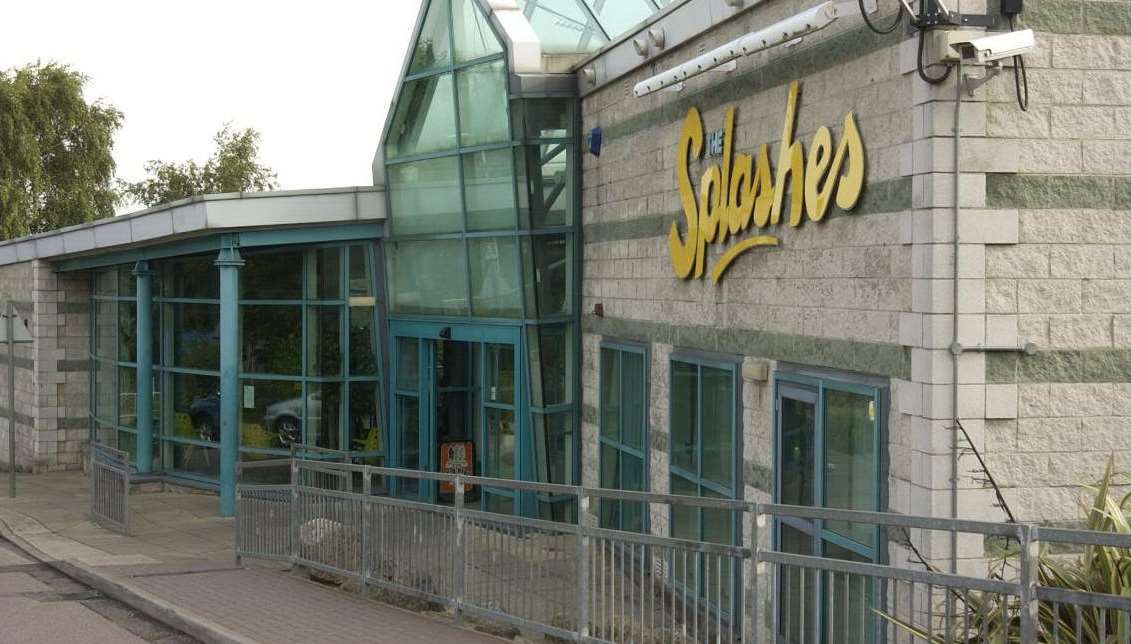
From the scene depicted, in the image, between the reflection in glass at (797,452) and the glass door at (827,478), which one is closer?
the glass door at (827,478)

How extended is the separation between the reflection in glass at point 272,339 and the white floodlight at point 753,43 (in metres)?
9.03

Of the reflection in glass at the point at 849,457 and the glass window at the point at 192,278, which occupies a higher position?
the glass window at the point at 192,278

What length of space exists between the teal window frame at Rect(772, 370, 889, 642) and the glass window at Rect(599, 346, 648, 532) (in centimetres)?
330

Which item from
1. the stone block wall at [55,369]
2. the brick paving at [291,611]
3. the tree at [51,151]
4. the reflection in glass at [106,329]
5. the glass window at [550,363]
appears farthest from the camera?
the tree at [51,151]

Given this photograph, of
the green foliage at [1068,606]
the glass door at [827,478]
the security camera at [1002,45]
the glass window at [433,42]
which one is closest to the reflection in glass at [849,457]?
the glass door at [827,478]

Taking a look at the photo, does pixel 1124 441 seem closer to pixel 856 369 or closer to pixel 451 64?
pixel 856 369

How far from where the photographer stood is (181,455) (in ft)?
69.8

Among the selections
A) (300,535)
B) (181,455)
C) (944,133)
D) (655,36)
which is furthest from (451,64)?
(944,133)

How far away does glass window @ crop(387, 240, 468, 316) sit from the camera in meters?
17.3

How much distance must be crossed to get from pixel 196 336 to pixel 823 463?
1407 cm

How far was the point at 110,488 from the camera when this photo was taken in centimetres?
1683

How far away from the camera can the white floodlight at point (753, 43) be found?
874cm

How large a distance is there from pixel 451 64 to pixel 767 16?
23.9 ft

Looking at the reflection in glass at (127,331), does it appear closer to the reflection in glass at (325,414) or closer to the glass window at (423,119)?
the reflection in glass at (325,414)
